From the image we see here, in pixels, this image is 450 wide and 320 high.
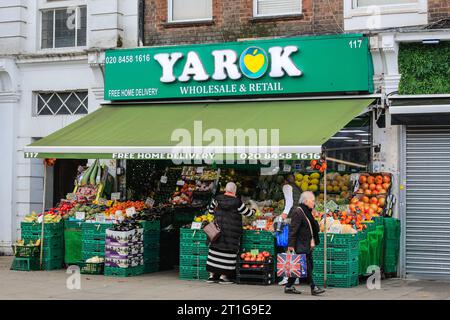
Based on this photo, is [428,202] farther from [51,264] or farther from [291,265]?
[51,264]

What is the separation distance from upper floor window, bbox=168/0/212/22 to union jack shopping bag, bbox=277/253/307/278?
5.85 meters

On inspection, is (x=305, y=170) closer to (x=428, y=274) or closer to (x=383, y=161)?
(x=383, y=161)

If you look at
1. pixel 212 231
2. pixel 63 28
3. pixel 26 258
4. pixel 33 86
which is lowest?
pixel 26 258

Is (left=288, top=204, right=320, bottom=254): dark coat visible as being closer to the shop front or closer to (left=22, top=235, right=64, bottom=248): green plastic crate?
the shop front

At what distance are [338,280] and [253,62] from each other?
4.74 metres

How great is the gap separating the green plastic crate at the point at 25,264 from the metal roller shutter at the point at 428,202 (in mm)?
7093

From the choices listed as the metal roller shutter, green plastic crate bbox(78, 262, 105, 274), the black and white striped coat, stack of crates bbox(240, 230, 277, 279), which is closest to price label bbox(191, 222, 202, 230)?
the black and white striped coat

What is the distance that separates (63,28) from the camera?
710 inches

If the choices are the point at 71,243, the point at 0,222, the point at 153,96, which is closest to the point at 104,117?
the point at 153,96

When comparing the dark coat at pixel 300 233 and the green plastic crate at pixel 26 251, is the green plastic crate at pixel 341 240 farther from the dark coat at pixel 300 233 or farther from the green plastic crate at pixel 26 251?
the green plastic crate at pixel 26 251

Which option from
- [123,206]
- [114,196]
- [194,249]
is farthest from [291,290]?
[114,196]

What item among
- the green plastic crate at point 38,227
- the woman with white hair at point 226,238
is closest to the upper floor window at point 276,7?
the woman with white hair at point 226,238

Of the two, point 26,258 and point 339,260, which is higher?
point 339,260

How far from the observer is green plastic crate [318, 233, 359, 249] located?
13031 millimetres
